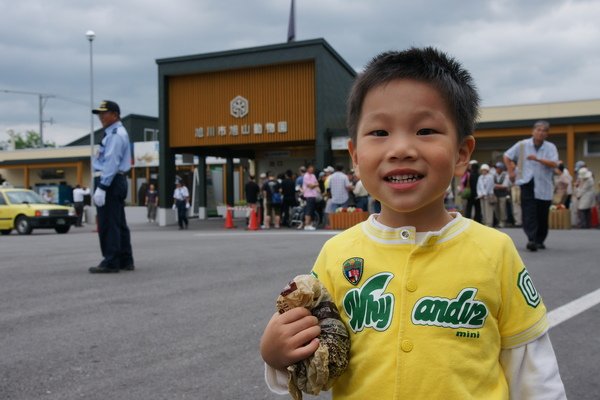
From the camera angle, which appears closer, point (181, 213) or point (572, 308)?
point (572, 308)

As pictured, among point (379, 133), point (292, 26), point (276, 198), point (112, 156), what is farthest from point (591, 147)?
point (379, 133)

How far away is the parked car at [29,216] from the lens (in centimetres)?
1930

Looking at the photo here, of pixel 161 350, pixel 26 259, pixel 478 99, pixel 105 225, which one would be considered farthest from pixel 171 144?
pixel 478 99

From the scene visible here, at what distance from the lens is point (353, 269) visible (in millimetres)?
1562

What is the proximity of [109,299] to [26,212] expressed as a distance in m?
15.9

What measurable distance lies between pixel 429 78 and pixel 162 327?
10.8ft

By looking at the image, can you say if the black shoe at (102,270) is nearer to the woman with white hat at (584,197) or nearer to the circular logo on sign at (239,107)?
the woman with white hat at (584,197)

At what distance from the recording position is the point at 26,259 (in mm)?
8945

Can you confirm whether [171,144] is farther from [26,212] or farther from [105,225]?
[105,225]

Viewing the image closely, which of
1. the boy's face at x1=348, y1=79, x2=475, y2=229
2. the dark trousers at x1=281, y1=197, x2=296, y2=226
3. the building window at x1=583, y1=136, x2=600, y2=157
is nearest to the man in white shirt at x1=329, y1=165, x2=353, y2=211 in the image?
the dark trousers at x1=281, y1=197, x2=296, y2=226

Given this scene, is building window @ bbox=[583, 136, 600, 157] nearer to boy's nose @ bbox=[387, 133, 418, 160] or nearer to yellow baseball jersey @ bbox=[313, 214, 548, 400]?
yellow baseball jersey @ bbox=[313, 214, 548, 400]

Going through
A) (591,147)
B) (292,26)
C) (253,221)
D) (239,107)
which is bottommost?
(253,221)

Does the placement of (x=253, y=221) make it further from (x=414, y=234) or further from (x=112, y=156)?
(x=414, y=234)

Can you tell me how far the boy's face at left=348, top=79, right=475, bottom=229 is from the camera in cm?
145
